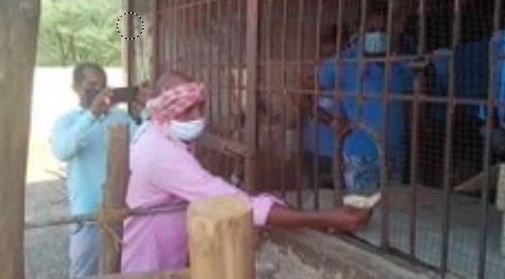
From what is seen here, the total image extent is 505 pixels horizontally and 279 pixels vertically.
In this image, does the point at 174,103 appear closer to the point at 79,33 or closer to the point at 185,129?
the point at 185,129

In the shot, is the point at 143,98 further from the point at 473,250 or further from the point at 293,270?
the point at 473,250

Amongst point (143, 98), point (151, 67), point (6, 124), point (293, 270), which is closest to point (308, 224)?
point (293, 270)

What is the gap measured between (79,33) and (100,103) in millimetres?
27990

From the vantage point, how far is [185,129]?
3.00 metres

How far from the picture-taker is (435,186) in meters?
5.06

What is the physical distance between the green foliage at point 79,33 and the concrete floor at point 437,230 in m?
27.6

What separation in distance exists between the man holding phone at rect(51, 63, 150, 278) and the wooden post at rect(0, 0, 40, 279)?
281 cm

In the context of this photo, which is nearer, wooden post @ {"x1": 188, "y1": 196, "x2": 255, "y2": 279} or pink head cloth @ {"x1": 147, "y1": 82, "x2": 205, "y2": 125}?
wooden post @ {"x1": 188, "y1": 196, "x2": 255, "y2": 279}

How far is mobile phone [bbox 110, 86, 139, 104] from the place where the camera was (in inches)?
189

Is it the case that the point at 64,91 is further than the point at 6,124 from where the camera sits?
Yes

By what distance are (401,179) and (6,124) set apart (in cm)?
369

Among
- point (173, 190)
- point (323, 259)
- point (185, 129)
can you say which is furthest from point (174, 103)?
point (323, 259)

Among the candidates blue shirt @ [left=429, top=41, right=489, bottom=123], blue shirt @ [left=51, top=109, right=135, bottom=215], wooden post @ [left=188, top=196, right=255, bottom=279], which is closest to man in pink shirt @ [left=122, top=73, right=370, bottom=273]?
wooden post @ [left=188, top=196, right=255, bottom=279]

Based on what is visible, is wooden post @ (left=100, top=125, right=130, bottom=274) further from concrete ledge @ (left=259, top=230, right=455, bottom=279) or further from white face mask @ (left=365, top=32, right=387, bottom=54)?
white face mask @ (left=365, top=32, right=387, bottom=54)
